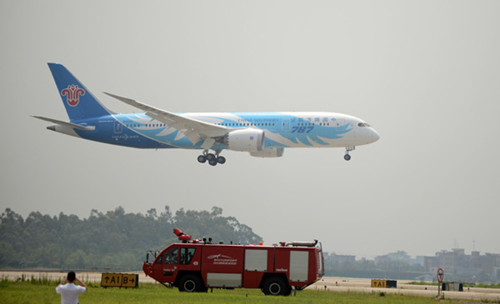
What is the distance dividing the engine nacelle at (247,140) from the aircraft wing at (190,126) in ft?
6.78

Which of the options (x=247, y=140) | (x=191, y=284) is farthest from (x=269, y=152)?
(x=191, y=284)

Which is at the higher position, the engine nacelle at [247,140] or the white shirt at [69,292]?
the engine nacelle at [247,140]

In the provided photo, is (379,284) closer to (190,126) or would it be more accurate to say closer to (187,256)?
(190,126)

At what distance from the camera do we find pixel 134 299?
3250cm

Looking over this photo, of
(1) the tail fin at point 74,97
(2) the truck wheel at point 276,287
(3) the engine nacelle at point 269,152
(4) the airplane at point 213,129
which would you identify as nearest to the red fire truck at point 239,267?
(2) the truck wheel at point 276,287

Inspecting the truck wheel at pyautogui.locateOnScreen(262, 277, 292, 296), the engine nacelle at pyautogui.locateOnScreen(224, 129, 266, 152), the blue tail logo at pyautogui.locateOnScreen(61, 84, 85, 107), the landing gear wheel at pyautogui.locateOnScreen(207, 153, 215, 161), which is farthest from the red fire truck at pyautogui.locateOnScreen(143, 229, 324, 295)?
the blue tail logo at pyautogui.locateOnScreen(61, 84, 85, 107)

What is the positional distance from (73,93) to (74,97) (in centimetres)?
65

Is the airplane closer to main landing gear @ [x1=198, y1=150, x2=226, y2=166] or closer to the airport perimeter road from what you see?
main landing gear @ [x1=198, y1=150, x2=226, y2=166]

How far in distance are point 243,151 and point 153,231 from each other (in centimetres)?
5761

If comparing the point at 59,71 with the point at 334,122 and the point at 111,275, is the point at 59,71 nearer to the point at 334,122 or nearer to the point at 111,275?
the point at 334,122

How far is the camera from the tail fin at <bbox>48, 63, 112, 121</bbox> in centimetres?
7794

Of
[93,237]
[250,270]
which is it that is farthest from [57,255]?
[250,270]

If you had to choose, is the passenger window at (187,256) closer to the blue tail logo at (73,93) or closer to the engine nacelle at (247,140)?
the engine nacelle at (247,140)

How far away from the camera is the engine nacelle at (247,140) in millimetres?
67812
